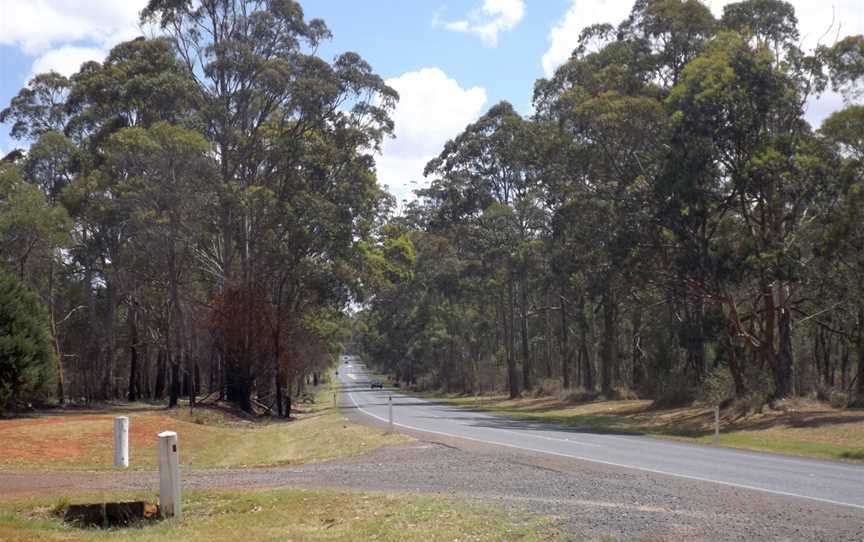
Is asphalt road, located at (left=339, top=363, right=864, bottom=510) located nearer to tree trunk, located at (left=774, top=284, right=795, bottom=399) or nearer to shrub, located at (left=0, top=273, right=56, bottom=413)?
tree trunk, located at (left=774, top=284, right=795, bottom=399)

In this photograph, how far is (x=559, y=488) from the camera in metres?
13.9

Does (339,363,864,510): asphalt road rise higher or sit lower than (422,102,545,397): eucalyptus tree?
lower

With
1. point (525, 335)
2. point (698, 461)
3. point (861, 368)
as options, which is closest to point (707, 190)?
point (861, 368)

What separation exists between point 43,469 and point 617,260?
2282 cm

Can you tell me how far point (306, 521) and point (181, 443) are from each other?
18.0 metres

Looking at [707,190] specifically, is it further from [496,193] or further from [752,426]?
[496,193]

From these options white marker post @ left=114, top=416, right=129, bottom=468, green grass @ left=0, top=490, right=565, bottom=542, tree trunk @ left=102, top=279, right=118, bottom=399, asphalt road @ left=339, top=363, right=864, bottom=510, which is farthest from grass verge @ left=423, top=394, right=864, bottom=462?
tree trunk @ left=102, top=279, right=118, bottom=399

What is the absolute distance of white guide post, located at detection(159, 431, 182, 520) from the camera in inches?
507

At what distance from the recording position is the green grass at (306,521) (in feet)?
34.5

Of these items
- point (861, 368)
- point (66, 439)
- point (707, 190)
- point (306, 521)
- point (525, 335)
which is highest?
point (707, 190)

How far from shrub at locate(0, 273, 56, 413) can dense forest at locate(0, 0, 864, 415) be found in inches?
4.0

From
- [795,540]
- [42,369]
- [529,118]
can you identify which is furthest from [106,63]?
[795,540]

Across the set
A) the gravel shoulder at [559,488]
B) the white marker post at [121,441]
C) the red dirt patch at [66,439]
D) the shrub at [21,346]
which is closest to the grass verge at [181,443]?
the red dirt patch at [66,439]

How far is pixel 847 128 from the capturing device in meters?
31.7
